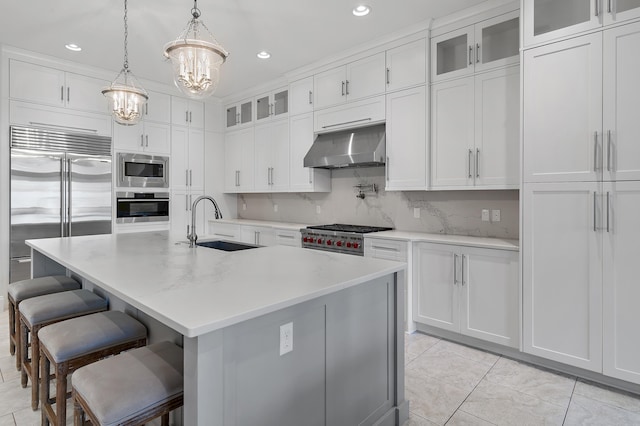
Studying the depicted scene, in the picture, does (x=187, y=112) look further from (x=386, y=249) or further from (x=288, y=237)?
(x=386, y=249)

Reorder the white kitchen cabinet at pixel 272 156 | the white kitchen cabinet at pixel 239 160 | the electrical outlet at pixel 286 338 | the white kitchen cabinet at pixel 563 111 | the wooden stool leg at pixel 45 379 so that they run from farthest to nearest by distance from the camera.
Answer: the white kitchen cabinet at pixel 239 160 → the white kitchen cabinet at pixel 272 156 → the white kitchen cabinet at pixel 563 111 → the wooden stool leg at pixel 45 379 → the electrical outlet at pixel 286 338

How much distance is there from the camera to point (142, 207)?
195 inches

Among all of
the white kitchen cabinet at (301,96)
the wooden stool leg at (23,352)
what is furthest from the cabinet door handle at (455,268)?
the wooden stool leg at (23,352)

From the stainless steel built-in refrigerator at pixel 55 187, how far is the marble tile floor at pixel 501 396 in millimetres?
4042

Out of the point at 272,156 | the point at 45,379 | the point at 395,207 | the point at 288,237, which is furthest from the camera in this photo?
the point at 272,156

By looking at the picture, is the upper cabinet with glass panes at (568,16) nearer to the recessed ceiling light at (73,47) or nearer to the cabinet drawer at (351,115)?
the cabinet drawer at (351,115)

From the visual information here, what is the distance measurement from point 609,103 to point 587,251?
3.11ft

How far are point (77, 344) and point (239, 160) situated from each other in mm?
4256

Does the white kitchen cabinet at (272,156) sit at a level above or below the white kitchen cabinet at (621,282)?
above

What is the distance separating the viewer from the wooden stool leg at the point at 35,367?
203 cm

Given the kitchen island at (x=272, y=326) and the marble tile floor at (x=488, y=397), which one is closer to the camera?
the kitchen island at (x=272, y=326)

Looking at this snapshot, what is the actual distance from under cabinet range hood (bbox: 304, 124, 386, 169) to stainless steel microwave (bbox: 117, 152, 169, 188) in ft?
7.28

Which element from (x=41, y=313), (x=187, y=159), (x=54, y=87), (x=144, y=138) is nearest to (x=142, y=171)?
(x=144, y=138)

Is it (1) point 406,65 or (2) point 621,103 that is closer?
(2) point 621,103
